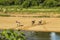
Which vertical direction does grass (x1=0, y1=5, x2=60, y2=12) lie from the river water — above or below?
above

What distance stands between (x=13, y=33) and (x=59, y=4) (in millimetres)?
512

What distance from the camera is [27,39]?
202cm

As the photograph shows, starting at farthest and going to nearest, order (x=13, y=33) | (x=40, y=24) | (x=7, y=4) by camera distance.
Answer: (x=7, y=4) < (x=40, y=24) < (x=13, y=33)

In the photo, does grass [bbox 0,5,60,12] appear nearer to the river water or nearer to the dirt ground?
the dirt ground

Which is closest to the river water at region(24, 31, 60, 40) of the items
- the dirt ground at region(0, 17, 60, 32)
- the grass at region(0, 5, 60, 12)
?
the dirt ground at region(0, 17, 60, 32)

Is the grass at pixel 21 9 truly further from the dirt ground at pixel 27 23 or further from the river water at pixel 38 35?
the river water at pixel 38 35

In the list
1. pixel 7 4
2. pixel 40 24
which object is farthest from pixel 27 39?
pixel 7 4

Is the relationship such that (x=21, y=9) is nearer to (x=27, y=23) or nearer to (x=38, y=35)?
(x=27, y=23)

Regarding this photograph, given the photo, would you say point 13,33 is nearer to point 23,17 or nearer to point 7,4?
point 23,17

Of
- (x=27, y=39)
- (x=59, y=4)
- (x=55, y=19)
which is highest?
(x=59, y=4)

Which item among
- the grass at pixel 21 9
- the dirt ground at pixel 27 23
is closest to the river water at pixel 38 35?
the dirt ground at pixel 27 23

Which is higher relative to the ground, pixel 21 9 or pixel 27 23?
pixel 21 9

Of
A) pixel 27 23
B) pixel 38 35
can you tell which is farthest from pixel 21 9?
pixel 38 35

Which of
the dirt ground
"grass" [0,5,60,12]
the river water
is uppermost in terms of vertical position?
"grass" [0,5,60,12]
